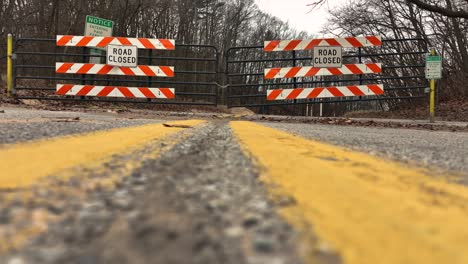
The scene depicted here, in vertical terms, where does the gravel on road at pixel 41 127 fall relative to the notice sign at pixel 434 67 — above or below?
→ below

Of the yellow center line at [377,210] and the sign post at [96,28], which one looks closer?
the yellow center line at [377,210]

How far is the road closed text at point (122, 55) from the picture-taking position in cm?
999

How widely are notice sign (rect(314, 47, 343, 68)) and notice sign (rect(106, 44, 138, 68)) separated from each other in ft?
15.5

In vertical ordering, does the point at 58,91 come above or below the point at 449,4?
below

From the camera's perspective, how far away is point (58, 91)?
10.1 metres

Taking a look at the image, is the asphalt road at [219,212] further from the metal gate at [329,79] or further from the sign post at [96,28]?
the sign post at [96,28]

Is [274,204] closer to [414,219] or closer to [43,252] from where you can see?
[414,219]

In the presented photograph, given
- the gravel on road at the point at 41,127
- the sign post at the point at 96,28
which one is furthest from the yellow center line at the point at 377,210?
the sign post at the point at 96,28

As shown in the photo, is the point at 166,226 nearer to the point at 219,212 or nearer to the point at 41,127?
the point at 219,212

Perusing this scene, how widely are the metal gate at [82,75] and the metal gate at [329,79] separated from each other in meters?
1.46

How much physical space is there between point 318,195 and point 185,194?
39 centimetres

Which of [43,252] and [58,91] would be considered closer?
[43,252]

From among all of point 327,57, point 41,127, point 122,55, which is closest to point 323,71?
point 327,57

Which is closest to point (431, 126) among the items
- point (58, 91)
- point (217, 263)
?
point (217, 263)
